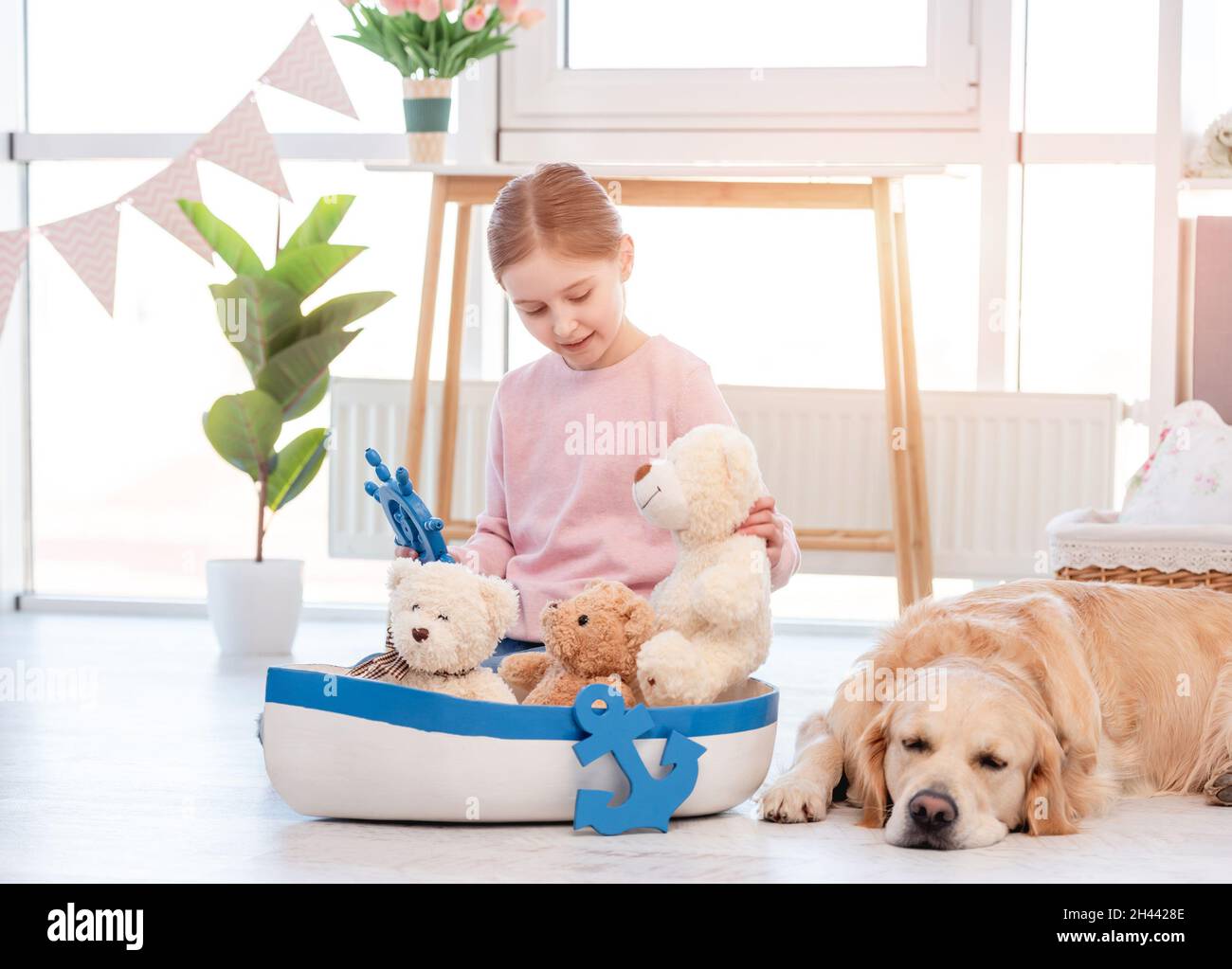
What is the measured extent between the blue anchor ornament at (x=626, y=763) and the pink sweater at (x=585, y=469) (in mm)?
336

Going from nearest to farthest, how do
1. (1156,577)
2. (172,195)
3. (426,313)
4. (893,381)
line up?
(1156,577), (172,195), (893,381), (426,313)

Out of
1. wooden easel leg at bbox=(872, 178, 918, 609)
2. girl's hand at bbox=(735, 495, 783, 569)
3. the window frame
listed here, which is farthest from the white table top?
girl's hand at bbox=(735, 495, 783, 569)

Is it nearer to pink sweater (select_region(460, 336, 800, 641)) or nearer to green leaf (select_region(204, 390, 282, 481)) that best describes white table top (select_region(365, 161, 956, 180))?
green leaf (select_region(204, 390, 282, 481))

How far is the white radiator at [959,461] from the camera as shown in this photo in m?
→ 3.06

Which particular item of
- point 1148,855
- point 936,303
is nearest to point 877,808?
point 1148,855

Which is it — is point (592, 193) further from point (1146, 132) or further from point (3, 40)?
point (3, 40)

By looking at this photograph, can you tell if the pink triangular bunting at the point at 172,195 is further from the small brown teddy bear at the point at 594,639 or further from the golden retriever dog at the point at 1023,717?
the golden retriever dog at the point at 1023,717

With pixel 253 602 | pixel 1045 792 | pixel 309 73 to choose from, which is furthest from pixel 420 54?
pixel 1045 792

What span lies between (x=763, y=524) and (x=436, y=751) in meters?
0.41

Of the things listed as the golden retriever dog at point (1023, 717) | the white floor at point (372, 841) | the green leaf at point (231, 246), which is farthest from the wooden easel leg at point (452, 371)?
Result: the golden retriever dog at point (1023, 717)

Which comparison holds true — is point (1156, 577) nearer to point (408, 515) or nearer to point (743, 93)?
point (408, 515)

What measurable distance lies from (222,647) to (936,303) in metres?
1.80

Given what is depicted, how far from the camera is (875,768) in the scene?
58.4 inches

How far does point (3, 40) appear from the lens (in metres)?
3.57
